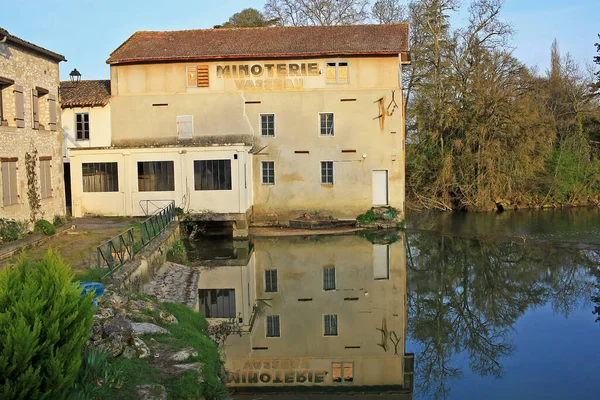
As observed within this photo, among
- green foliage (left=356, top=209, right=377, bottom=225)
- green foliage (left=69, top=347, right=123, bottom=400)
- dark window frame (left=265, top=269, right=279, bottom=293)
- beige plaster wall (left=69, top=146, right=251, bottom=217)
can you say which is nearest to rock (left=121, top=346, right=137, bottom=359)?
green foliage (left=69, top=347, right=123, bottom=400)

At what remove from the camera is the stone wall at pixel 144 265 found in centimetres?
1148

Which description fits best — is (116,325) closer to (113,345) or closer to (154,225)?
(113,345)

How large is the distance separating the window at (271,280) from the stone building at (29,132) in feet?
21.2

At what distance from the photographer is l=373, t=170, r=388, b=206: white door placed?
2500 centimetres

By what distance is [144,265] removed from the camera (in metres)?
13.6

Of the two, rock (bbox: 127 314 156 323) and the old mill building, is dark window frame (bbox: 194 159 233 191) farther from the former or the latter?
rock (bbox: 127 314 156 323)

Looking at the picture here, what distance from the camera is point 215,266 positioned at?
18.2m

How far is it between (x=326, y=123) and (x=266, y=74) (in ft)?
10.5

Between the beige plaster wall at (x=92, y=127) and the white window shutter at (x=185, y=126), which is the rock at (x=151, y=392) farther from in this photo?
the beige plaster wall at (x=92, y=127)

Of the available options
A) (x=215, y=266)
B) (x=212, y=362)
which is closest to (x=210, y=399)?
(x=212, y=362)

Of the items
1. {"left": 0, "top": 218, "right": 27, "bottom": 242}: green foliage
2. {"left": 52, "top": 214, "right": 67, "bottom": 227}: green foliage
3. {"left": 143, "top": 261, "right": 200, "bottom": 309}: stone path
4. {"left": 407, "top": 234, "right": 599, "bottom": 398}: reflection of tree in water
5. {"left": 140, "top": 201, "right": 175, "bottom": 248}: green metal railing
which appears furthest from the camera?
{"left": 52, "top": 214, "right": 67, "bottom": 227}: green foliage

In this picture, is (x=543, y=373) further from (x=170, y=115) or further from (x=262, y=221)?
(x=170, y=115)

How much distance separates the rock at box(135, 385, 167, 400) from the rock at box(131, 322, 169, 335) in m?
1.94

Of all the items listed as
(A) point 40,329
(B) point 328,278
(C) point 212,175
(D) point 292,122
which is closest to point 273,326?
(B) point 328,278
